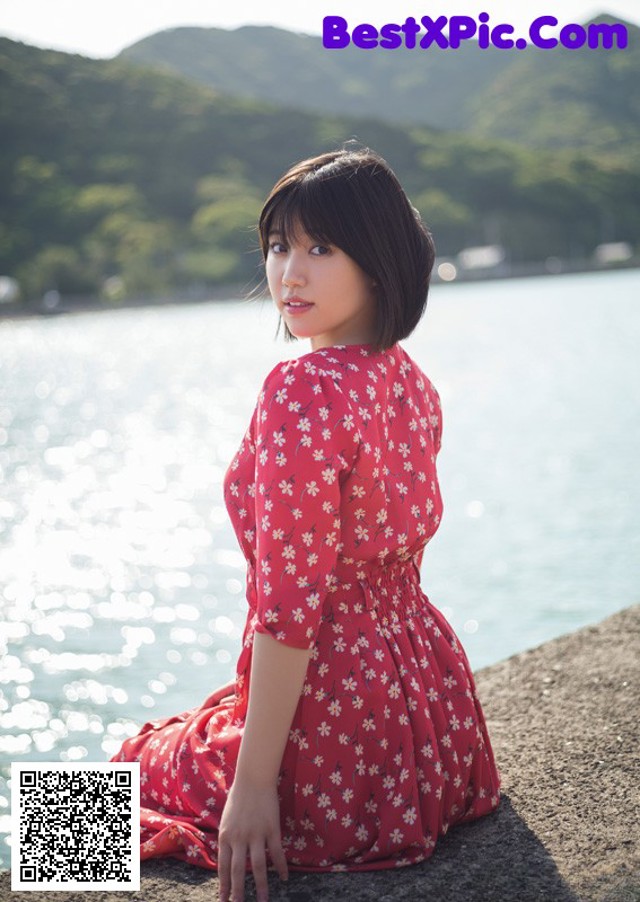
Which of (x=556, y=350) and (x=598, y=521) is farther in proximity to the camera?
(x=556, y=350)

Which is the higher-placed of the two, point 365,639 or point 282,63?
point 282,63

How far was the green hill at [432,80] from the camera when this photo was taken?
364 feet

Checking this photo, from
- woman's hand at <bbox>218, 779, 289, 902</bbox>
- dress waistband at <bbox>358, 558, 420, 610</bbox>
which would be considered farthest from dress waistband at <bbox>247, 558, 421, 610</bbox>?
woman's hand at <bbox>218, 779, 289, 902</bbox>

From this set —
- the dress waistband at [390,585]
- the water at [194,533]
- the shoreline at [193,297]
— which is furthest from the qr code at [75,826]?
the shoreline at [193,297]

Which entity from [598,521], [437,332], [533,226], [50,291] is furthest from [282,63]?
[598,521]

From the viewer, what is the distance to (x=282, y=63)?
431 feet

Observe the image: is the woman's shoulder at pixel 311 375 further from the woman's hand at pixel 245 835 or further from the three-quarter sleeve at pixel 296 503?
the woman's hand at pixel 245 835

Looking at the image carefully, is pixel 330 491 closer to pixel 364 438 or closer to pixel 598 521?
pixel 364 438

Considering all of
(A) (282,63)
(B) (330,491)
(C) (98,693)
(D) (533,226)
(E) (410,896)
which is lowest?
(C) (98,693)

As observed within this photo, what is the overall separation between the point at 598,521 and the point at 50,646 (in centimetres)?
395

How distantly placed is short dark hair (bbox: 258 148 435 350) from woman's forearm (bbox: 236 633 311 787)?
490mm

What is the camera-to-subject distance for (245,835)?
153 cm

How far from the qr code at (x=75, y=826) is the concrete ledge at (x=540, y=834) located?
0.09ft

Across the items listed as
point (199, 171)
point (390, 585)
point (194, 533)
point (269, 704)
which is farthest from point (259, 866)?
point (199, 171)
